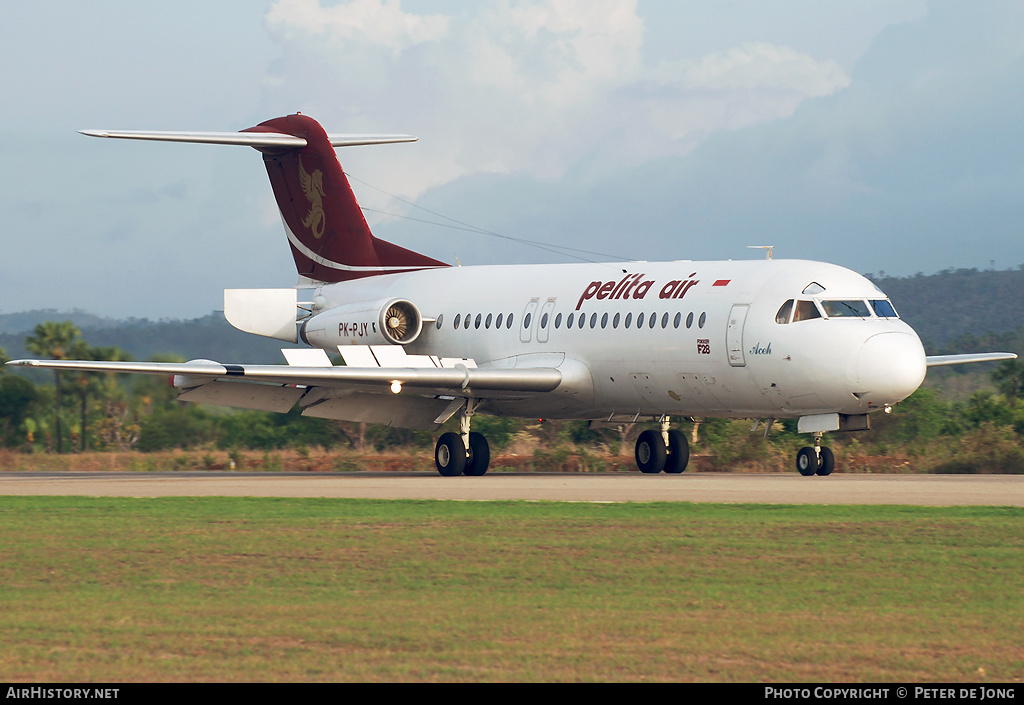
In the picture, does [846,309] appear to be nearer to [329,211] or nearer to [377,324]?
[377,324]

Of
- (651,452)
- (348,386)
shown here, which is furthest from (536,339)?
(348,386)

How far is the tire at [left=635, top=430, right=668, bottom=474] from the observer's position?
28891 millimetres

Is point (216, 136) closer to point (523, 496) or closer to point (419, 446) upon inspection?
point (419, 446)

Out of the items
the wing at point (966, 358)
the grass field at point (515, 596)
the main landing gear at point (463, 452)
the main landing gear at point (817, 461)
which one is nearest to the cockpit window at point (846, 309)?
the main landing gear at point (817, 461)

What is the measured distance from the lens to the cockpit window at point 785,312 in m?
24.2

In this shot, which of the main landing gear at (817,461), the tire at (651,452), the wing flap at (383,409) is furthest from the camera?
the tire at (651,452)

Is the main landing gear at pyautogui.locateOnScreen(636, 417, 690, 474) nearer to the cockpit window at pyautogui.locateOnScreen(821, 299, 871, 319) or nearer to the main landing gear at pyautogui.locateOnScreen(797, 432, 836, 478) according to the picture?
the main landing gear at pyautogui.locateOnScreen(797, 432, 836, 478)

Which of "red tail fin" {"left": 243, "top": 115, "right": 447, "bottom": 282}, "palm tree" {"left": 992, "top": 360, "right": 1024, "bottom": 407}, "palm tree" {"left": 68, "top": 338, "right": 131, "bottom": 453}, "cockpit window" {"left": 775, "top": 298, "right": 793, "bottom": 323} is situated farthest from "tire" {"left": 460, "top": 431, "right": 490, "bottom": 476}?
"palm tree" {"left": 992, "top": 360, "right": 1024, "bottom": 407}

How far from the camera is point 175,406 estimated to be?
119 feet

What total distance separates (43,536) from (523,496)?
7.20m

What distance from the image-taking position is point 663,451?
2892cm

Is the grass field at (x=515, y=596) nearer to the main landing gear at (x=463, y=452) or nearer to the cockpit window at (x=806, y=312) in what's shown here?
the cockpit window at (x=806, y=312)

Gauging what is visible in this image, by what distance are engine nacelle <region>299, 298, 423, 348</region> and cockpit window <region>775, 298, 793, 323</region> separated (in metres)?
9.36

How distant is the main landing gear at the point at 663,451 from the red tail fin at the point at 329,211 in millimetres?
7363
